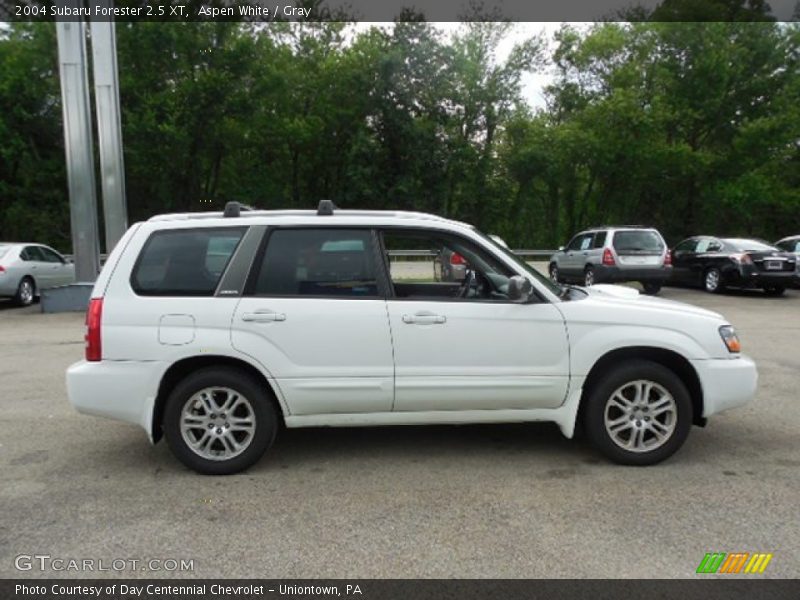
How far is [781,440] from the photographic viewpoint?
4.79 metres

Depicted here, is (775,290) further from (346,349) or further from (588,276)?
(346,349)

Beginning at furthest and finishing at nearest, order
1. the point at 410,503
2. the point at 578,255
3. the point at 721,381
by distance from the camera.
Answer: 1. the point at 578,255
2. the point at 721,381
3. the point at 410,503

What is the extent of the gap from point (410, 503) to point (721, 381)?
2292 millimetres

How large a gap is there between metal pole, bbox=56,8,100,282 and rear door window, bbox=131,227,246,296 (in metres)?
11.1

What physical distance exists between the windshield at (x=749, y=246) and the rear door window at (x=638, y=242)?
2.09m

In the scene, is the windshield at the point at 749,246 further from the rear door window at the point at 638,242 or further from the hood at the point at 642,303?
the hood at the point at 642,303

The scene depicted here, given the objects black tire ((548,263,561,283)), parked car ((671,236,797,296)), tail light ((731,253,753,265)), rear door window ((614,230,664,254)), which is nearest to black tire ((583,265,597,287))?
rear door window ((614,230,664,254))

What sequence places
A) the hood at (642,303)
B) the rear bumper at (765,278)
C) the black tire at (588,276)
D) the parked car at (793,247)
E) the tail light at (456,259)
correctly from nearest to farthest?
the hood at (642,303) < the tail light at (456,259) < the rear bumper at (765,278) < the parked car at (793,247) < the black tire at (588,276)

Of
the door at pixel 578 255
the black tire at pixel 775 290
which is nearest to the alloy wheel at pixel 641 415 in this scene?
the door at pixel 578 255

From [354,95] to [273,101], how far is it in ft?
14.1

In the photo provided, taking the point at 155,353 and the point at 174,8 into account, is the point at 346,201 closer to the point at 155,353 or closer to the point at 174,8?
the point at 174,8

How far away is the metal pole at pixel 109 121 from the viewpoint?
44.8 feet

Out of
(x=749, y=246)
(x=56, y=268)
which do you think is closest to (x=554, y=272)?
(x=749, y=246)

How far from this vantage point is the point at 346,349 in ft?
13.5
